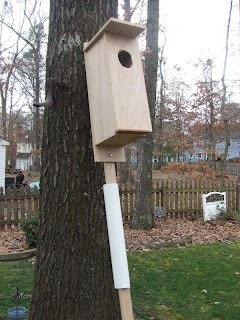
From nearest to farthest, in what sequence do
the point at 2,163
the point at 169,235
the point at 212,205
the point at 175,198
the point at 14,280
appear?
the point at 14,280, the point at 169,235, the point at 212,205, the point at 175,198, the point at 2,163

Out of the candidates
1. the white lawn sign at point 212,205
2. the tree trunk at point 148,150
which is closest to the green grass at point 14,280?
the tree trunk at point 148,150

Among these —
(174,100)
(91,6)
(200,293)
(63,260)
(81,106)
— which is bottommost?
(200,293)

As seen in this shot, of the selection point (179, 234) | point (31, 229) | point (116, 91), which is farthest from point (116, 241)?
point (179, 234)

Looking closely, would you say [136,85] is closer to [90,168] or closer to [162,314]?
[90,168]

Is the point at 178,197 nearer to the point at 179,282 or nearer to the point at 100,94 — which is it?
the point at 179,282

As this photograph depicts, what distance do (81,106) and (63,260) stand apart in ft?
4.12

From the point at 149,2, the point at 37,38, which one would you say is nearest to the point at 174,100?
the point at 149,2

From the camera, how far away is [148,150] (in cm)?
779

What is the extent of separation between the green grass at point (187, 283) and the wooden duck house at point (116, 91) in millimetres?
2211

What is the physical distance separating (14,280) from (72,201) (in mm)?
2524

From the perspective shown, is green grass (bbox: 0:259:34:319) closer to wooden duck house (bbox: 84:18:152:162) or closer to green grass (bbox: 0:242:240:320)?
green grass (bbox: 0:242:240:320)

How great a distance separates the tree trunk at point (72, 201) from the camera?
2506 mm

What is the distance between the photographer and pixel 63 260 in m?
2.51

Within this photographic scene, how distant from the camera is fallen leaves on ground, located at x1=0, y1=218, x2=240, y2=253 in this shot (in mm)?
6203
